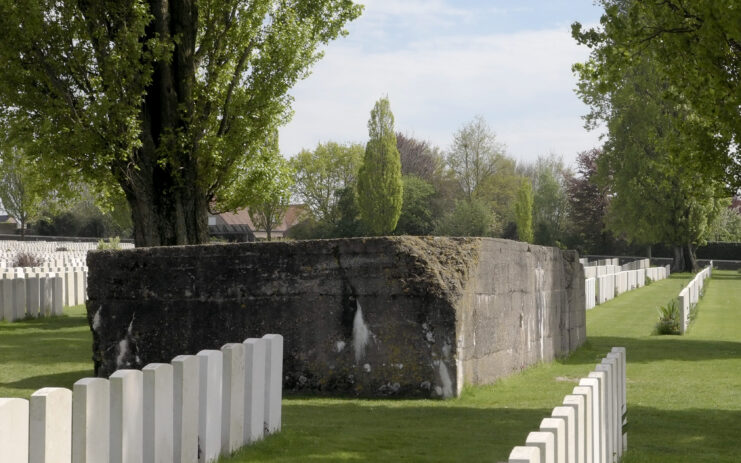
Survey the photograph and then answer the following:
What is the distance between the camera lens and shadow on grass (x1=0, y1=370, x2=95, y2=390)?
9.27 meters

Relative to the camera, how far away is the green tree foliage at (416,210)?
243 feet

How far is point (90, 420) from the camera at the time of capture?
403cm

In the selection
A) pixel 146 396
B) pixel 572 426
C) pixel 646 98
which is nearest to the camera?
pixel 572 426

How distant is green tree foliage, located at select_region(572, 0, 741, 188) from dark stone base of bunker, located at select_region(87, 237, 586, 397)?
8.59 feet

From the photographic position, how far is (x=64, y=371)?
10.6 meters

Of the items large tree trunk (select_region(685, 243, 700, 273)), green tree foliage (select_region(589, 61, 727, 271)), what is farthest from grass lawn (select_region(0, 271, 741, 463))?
large tree trunk (select_region(685, 243, 700, 273))

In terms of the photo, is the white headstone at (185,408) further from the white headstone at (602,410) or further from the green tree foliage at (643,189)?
the green tree foliage at (643,189)

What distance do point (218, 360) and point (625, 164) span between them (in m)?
46.8

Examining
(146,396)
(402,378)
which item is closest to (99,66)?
(402,378)

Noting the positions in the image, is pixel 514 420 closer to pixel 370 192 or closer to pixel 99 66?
pixel 99 66

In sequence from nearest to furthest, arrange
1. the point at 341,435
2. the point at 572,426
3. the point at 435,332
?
the point at 572,426 → the point at 341,435 → the point at 435,332

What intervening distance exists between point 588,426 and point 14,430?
238cm

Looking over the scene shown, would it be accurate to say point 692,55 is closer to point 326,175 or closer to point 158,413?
point 158,413

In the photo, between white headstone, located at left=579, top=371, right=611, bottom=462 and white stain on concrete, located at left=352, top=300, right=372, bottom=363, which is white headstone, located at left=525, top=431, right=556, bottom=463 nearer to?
white headstone, located at left=579, top=371, right=611, bottom=462
